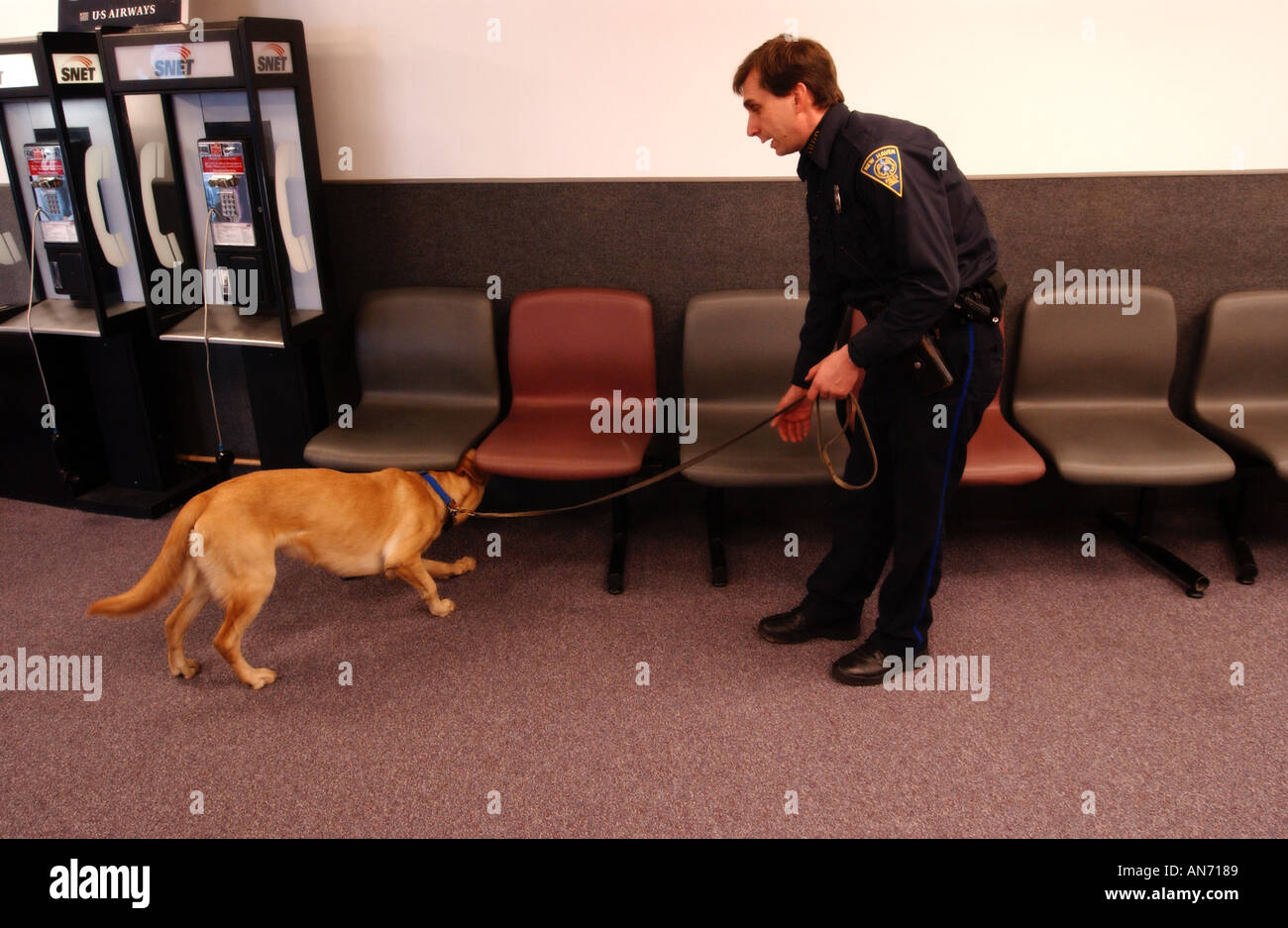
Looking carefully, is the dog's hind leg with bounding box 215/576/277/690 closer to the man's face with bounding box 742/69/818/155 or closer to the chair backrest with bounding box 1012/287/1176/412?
the man's face with bounding box 742/69/818/155

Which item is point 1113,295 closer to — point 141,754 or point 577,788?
point 577,788

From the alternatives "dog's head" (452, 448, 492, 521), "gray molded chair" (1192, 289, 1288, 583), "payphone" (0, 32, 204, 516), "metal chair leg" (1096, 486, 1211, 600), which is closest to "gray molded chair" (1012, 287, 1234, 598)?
"metal chair leg" (1096, 486, 1211, 600)

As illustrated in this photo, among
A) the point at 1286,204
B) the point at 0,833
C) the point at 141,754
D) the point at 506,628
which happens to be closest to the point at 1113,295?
the point at 1286,204

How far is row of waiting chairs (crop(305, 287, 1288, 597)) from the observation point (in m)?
2.72

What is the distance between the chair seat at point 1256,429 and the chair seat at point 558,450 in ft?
5.99

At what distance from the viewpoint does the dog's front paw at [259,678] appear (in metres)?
2.30

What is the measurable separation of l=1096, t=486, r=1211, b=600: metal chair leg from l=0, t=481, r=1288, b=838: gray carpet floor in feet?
0.20

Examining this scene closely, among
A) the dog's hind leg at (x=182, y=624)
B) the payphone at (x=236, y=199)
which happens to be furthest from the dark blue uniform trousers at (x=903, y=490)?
the payphone at (x=236, y=199)

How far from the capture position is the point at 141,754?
210 centimetres

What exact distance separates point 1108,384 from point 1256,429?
1.45 feet

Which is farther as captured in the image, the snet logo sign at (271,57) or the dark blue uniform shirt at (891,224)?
the snet logo sign at (271,57)
